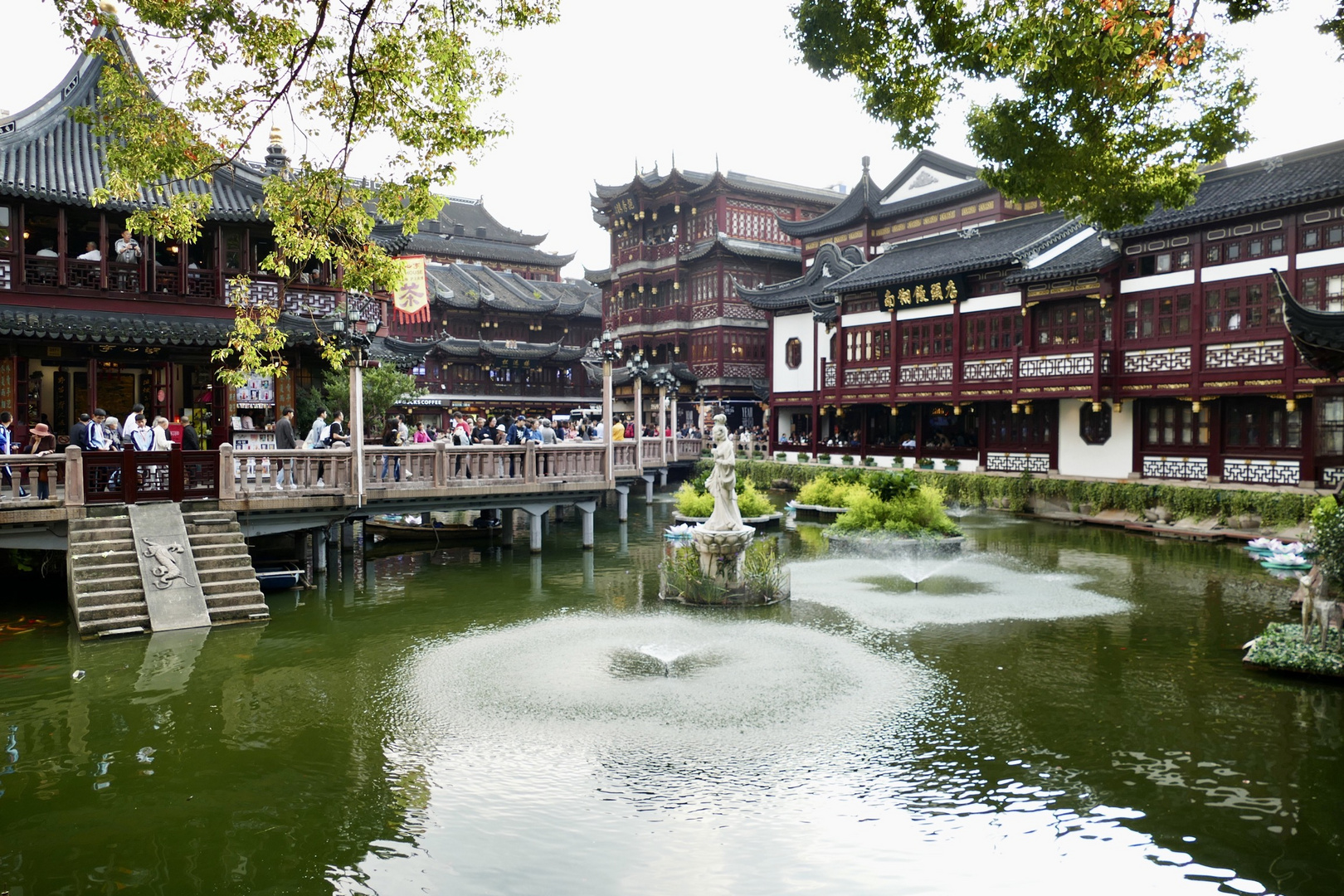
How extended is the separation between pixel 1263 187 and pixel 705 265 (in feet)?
95.7

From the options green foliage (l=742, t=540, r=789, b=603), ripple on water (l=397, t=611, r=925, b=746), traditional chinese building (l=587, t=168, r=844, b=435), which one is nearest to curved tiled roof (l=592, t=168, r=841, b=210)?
traditional chinese building (l=587, t=168, r=844, b=435)

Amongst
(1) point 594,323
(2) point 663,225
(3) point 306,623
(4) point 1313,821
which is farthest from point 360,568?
(1) point 594,323

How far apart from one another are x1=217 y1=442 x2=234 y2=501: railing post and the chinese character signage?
80.7ft

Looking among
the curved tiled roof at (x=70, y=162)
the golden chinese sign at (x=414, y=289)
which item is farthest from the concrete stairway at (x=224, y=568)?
the golden chinese sign at (x=414, y=289)

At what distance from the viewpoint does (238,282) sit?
10.6m

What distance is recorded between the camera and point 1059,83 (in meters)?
9.70

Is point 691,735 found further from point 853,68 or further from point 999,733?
point 853,68

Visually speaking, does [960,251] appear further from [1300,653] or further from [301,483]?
[301,483]

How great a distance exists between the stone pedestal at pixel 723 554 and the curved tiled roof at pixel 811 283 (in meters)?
25.5

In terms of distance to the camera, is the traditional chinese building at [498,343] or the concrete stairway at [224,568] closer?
the concrete stairway at [224,568]

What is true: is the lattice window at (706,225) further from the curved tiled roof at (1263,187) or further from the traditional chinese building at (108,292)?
the traditional chinese building at (108,292)

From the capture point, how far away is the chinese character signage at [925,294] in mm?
32031

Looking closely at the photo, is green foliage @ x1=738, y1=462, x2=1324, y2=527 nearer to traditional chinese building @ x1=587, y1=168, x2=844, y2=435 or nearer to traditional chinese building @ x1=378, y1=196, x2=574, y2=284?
traditional chinese building @ x1=587, y1=168, x2=844, y2=435

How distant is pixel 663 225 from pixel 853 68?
4404cm
